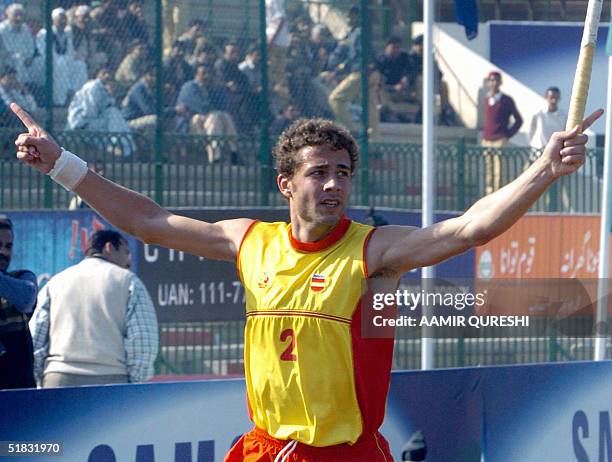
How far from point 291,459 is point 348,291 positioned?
666mm

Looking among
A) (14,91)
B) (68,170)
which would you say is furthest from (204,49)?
(68,170)

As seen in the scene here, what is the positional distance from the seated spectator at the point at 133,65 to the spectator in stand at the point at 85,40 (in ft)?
0.65

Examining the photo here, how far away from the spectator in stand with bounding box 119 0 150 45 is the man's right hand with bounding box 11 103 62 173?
7.87 meters

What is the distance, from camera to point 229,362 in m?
11.6

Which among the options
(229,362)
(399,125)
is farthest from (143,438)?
(399,125)

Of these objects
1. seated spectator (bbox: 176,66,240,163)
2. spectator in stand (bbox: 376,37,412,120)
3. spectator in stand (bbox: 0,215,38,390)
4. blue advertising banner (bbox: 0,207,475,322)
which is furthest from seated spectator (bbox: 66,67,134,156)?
spectator in stand (bbox: 0,215,38,390)

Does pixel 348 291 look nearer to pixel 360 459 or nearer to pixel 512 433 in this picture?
pixel 360 459

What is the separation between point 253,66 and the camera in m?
13.1

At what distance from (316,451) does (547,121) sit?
1030 cm

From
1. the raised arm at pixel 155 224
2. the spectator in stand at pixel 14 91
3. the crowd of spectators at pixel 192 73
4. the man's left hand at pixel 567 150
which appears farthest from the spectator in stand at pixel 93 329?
the spectator in stand at pixel 14 91

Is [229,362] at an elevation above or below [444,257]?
below

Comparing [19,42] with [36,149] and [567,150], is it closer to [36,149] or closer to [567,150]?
[36,149]

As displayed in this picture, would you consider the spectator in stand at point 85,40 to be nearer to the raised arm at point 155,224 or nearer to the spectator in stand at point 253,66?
the spectator in stand at point 253,66

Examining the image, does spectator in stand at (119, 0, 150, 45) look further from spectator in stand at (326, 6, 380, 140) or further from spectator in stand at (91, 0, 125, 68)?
spectator in stand at (326, 6, 380, 140)
